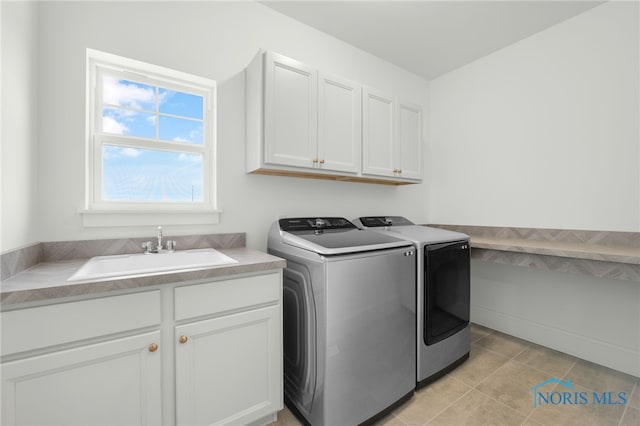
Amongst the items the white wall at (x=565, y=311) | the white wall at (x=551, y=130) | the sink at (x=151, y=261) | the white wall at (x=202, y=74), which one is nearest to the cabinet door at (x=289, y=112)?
the white wall at (x=202, y=74)

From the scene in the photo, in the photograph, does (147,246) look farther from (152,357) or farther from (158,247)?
(152,357)

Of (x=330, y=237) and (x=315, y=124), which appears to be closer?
(x=330, y=237)

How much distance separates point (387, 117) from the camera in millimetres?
2430

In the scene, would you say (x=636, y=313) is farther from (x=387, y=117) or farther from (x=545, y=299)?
(x=387, y=117)

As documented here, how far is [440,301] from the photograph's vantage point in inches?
76.7

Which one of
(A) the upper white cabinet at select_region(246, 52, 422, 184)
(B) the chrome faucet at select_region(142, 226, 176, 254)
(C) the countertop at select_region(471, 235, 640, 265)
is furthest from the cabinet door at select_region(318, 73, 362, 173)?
(C) the countertop at select_region(471, 235, 640, 265)

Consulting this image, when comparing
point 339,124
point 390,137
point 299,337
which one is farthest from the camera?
point 390,137

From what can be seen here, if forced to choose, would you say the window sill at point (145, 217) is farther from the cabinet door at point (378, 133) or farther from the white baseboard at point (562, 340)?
the white baseboard at point (562, 340)

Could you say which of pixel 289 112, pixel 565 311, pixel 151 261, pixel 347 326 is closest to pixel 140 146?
pixel 151 261

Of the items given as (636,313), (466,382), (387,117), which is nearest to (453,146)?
(387,117)

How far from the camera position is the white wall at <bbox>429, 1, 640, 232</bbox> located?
206 centimetres

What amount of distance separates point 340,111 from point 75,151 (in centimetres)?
170

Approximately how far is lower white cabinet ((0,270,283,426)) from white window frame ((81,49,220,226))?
0.71 m

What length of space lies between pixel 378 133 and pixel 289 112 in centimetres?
87
